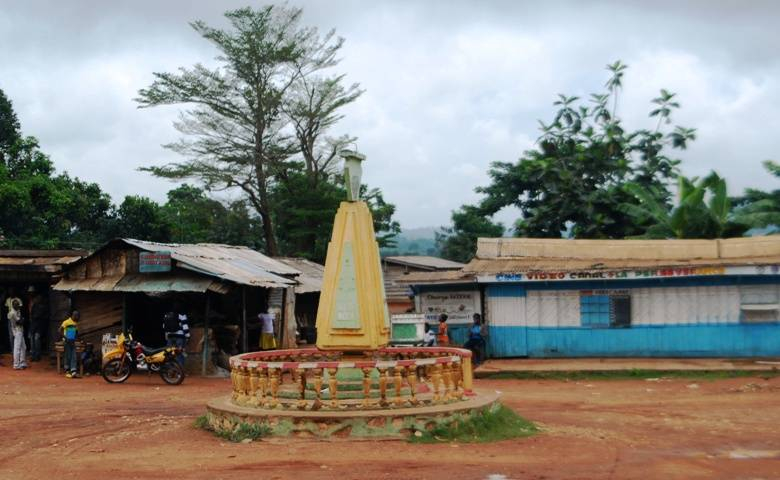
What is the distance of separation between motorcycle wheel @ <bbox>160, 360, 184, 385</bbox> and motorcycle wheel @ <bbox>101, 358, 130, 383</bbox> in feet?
2.83

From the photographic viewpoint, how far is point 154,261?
17641 millimetres

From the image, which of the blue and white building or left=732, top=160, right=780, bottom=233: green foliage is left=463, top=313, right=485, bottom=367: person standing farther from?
left=732, top=160, right=780, bottom=233: green foliage

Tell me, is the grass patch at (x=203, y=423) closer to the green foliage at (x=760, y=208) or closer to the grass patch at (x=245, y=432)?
the grass patch at (x=245, y=432)

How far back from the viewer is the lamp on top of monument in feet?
39.0

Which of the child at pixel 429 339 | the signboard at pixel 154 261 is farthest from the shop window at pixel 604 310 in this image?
the signboard at pixel 154 261

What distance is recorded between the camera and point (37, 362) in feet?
67.3

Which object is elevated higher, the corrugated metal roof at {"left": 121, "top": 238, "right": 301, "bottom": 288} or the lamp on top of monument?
the lamp on top of monument

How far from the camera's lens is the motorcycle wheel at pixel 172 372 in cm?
1719

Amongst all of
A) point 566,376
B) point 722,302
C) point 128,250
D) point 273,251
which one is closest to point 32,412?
point 128,250

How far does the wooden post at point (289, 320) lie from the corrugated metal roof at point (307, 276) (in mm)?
364

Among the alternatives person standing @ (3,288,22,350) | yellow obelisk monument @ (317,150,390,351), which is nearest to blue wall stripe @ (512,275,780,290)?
yellow obelisk monument @ (317,150,390,351)

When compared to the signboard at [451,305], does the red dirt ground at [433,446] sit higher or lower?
lower

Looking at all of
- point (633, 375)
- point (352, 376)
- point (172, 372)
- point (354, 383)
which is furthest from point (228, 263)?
point (354, 383)

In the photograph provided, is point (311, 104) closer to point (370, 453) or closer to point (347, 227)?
point (347, 227)
